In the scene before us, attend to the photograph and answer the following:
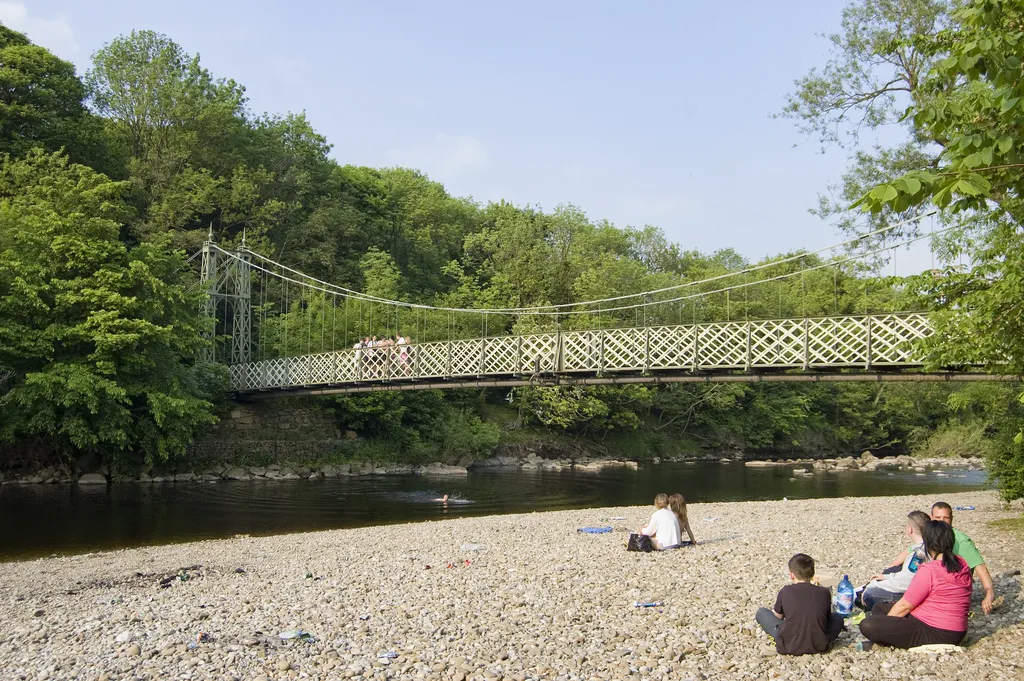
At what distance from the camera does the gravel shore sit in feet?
19.2

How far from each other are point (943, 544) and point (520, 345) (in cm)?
1972

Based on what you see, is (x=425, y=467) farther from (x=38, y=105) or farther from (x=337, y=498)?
(x=38, y=105)

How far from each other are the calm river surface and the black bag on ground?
8.67 meters

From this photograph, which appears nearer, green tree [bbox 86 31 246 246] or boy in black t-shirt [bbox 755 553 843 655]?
boy in black t-shirt [bbox 755 553 843 655]

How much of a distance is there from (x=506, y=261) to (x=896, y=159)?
32814mm

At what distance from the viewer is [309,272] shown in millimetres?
42062

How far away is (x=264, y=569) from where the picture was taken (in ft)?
35.9

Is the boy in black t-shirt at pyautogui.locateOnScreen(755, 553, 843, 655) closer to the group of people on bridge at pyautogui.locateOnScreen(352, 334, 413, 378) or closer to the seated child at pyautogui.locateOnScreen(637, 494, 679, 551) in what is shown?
the seated child at pyautogui.locateOnScreen(637, 494, 679, 551)

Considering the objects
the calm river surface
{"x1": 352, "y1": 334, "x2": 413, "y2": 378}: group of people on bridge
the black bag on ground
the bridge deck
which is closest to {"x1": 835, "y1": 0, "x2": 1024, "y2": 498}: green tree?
the black bag on ground

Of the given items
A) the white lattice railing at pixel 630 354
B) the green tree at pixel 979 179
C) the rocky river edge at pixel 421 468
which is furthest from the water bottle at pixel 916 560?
the rocky river edge at pixel 421 468

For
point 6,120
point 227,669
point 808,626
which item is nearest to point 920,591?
point 808,626

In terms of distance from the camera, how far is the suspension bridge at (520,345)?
18672 mm

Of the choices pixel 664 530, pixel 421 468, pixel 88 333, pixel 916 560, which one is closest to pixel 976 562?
pixel 916 560

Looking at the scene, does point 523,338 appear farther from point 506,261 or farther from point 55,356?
point 506,261
